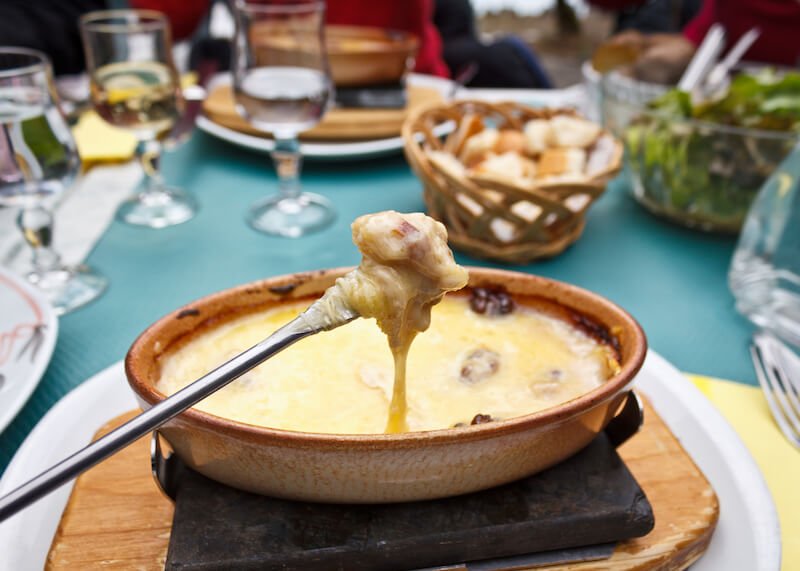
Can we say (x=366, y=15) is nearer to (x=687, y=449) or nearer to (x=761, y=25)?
(x=761, y=25)

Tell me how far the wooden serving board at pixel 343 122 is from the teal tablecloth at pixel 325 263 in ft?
0.22

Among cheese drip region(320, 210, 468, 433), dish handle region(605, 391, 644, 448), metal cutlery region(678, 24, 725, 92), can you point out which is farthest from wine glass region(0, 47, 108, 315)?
metal cutlery region(678, 24, 725, 92)

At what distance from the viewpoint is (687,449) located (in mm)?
764

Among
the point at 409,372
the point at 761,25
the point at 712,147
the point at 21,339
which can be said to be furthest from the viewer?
the point at 761,25

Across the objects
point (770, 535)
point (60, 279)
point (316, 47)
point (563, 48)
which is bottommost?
point (563, 48)

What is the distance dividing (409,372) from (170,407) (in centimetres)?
32

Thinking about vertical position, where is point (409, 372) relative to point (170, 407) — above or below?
below

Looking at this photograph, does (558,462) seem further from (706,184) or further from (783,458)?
(706,184)

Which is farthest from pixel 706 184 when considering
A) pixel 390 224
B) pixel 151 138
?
pixel 151 138

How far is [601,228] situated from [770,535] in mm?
855

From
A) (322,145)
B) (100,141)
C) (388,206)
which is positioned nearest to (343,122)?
(322,145)

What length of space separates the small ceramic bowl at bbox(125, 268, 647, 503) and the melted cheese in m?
0.06

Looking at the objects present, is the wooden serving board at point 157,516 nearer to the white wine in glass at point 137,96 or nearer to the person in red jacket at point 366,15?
the white wine in glass at point 137,96

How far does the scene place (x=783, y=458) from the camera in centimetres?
79
